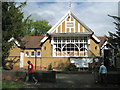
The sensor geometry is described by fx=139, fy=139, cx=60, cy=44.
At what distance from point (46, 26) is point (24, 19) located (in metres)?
39.4

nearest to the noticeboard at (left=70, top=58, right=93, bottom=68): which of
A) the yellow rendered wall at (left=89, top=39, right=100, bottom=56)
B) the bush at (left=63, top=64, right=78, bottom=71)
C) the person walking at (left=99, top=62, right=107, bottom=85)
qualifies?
the bush at (left=63, top=64, right=78, bottom=71)

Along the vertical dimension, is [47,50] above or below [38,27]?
below

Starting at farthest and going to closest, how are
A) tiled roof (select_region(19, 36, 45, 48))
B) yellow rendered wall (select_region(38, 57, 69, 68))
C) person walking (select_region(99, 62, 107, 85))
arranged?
tiled roof (select_region(19, 36, 45, 48)), yellow rendered wall (select_region(38, 57, 69, 68)), person walking (select_region(99, 62, 107, 85))

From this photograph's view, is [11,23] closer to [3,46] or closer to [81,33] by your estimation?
[3,46]

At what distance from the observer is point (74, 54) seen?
1873 centimetres

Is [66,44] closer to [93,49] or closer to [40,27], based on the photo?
[93,49]

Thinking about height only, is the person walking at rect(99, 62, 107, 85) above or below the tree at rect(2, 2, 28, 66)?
below

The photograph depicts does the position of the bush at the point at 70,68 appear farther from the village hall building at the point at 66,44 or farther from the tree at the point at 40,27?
the tree at the point at 40,27

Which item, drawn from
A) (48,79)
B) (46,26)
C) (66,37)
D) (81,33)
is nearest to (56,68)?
(66,37)

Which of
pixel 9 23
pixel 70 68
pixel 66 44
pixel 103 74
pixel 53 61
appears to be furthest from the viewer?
pixel 66 44

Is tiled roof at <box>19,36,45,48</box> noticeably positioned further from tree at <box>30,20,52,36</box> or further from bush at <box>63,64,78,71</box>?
tree at <box>30,20,52,36</box>

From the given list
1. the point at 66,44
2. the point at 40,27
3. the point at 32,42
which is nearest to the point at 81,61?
the point at 66,44

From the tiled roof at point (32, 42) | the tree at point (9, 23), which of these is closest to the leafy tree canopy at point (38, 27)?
the tiled roof at point (32, 42)

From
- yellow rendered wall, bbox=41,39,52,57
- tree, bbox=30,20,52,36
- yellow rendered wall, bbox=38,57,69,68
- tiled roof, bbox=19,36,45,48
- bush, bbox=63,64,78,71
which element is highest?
tree, bbox=30,20,52,36
